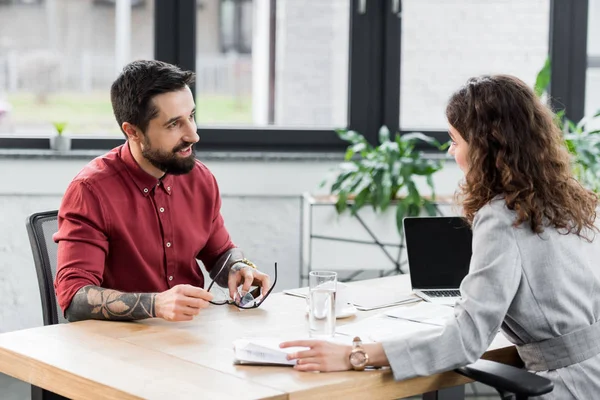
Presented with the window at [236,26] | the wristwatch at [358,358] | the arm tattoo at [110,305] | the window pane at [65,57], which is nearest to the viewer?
the wristwatch at [358,358]

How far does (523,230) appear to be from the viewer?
1.69m

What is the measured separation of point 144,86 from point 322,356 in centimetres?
101

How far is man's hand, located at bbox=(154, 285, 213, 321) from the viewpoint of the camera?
1929 mm

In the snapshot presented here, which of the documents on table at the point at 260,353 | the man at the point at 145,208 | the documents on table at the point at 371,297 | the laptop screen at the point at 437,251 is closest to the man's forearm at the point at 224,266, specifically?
the man at the point at 145,208

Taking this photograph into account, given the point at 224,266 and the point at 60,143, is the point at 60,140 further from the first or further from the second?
the point at 224,266

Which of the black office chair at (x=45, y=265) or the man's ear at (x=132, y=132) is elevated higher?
the man's ear at (x=132, y=132)

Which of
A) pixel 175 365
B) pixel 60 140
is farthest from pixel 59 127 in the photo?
pixel 175 365

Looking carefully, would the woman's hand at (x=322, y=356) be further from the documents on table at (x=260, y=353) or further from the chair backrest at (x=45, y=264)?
the chair backrest at (x=45, y=264)

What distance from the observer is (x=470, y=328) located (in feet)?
5.40

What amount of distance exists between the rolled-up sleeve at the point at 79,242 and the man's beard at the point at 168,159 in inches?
7.8

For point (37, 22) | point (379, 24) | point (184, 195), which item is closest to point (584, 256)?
point (184, 195)

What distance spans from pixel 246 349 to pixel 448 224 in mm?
887

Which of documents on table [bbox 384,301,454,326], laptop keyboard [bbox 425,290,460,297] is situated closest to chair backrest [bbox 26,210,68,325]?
documents on table [bbox 384,301,454,326]

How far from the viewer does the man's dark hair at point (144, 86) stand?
7.62ft
